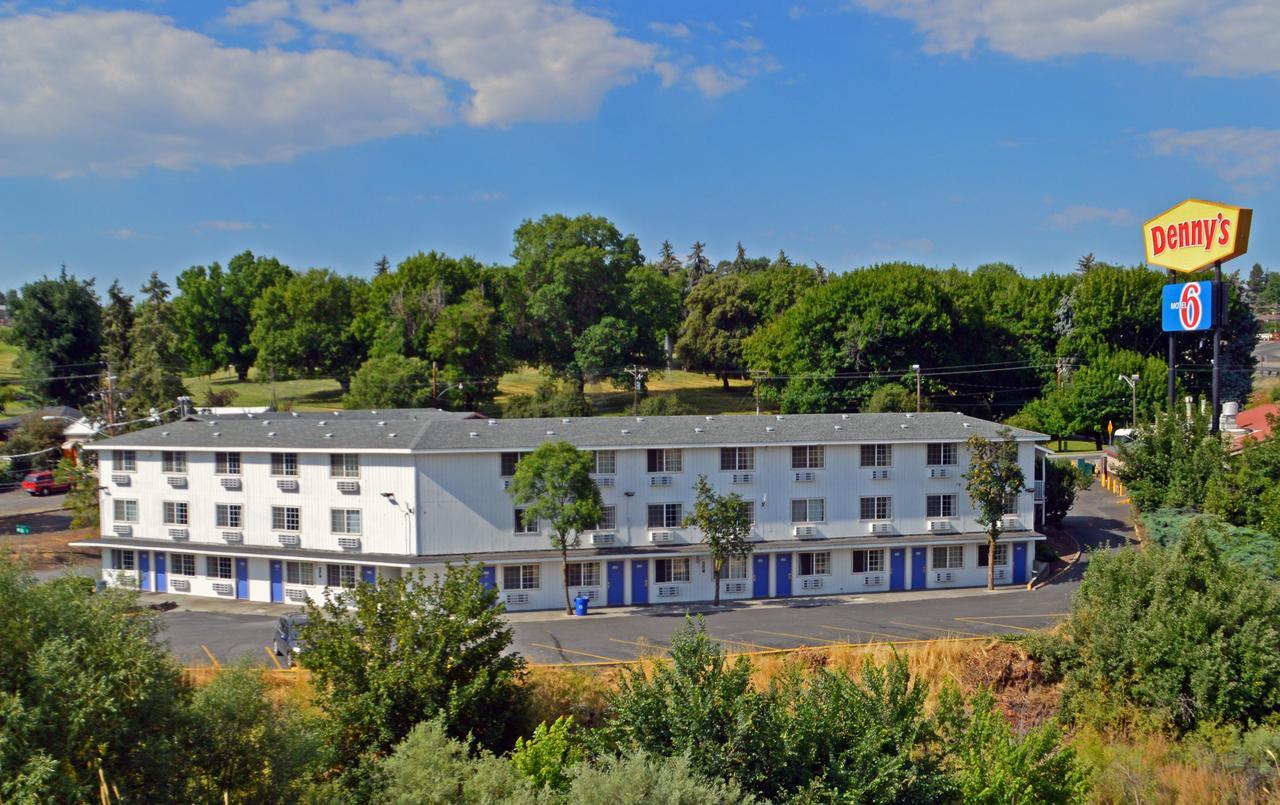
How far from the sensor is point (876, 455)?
46.6 m

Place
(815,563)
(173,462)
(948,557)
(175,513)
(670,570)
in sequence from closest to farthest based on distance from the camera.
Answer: (670,570)
(173,462)
(175,513)
(815,563)
(948,557)

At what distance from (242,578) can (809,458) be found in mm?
25873

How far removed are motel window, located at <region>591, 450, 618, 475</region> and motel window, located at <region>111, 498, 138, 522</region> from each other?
21254 millimetres

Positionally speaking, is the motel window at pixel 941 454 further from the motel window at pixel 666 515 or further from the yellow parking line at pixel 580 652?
the yellow parking line at pixel 580 652

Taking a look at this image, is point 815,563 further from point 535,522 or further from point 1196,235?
point 1196,235

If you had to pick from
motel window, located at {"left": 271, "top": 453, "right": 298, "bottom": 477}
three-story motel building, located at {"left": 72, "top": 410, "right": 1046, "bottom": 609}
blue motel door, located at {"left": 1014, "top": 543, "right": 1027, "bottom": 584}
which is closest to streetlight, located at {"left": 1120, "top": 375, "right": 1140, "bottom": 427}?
blue motel door, located at {"left": 1014, "top": 543, "right": 1027, "bottom": 584}

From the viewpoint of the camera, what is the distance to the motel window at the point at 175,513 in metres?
45.6

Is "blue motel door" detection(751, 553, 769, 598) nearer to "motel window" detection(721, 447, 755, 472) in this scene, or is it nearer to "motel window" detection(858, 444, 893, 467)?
"motel window" detection(721, 447, 755, 472)

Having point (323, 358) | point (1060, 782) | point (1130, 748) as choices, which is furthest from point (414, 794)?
point (323, 358)

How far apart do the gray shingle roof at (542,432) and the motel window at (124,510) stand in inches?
104

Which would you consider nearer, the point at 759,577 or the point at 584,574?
the point at 584,574

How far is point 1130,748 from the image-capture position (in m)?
25.3

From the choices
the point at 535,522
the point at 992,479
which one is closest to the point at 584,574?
the point at 535,522

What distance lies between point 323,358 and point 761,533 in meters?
62.2
